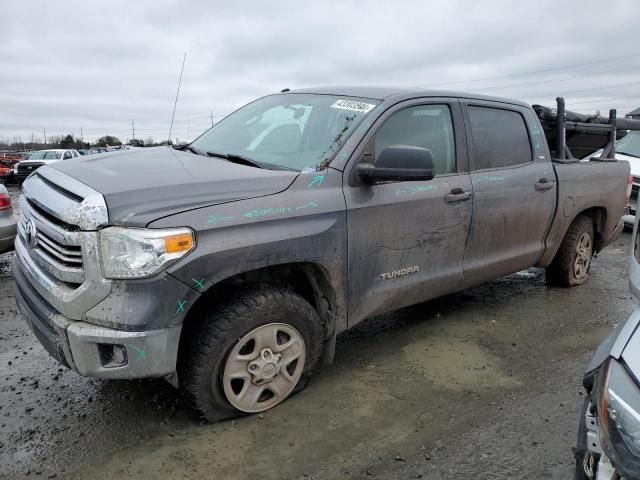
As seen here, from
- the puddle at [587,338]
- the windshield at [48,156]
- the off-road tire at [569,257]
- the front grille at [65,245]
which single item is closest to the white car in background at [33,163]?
the windshield at [48,156]

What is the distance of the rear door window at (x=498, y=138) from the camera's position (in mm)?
3936

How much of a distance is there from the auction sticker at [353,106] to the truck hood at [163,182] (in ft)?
2.48

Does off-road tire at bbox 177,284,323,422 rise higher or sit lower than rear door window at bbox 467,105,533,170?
lower

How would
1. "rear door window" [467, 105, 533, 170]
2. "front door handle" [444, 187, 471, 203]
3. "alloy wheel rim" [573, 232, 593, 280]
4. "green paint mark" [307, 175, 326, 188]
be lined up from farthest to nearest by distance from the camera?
"alloy wheel rim" [573, 232, 593, 280] → "rear door window" [467, 105, 533, 170] → "front door handle" [444, 187, 471, 203] → "green paint mark" [307, 175, 326, 188]

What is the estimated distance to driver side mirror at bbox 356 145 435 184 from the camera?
9.57 feet

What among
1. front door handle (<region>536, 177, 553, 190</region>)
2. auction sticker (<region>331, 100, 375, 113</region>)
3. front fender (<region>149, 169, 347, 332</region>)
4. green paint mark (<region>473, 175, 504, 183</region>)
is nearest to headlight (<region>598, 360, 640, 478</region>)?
front fender (<region>149, 169, 347, 332</region>)

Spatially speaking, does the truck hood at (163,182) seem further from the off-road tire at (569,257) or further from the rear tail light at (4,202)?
the off-road tire at (569,257)

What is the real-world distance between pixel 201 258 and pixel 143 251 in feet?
0.87

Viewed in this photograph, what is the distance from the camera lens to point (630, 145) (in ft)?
31.0

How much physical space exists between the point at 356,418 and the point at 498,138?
251 cm

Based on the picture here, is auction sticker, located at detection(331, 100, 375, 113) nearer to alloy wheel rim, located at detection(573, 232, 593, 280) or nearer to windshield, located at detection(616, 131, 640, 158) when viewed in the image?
alloy wheel rim, located at detection(573, 232, 593, 280)

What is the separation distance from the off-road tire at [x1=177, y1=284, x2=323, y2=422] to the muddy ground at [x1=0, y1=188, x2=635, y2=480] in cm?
20

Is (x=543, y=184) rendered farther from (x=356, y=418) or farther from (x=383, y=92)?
(x=356, y=418)

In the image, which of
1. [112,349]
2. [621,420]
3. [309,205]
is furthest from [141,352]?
[621,420]
